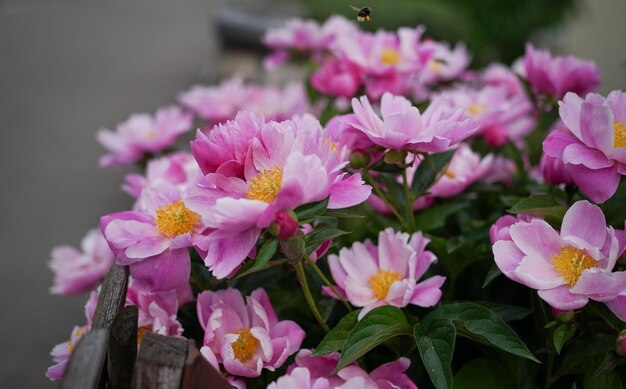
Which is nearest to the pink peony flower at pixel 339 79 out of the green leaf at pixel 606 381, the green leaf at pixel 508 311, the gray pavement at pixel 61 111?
the green leaf at pixel 508 311

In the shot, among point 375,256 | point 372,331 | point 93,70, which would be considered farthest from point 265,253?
point 93,70

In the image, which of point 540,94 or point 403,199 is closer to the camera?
point 403,199

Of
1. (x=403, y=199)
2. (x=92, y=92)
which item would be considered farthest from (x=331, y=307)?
(x=92, y=92)

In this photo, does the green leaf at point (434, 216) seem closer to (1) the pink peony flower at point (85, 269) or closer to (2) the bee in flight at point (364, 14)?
(2) the bee in flight at point (364, 14)

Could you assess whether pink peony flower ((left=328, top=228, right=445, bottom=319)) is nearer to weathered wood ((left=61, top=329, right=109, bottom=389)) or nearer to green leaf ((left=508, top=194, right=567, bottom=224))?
green leaf ((left=508, top=194, right=567, bottom=224))

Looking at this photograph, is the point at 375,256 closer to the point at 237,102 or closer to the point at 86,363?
the point at 86,363

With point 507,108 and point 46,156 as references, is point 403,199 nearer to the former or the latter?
point 507,108

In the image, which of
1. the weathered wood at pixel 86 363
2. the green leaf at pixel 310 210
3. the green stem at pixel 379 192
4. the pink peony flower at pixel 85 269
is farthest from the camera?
the pink peony flower at pixel 85 269
